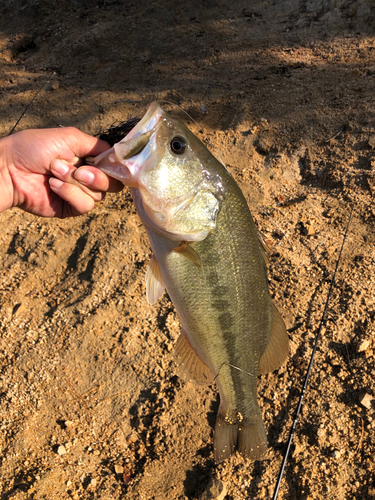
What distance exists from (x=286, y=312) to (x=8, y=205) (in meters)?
2.56

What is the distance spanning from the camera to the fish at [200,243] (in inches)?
78.0

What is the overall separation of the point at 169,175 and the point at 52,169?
2.94 ft

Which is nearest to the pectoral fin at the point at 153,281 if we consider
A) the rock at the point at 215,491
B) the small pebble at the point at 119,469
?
the rock at the point at 215,491

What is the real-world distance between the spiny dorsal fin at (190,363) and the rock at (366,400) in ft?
4.57

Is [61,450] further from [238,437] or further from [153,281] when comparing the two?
[153,281]

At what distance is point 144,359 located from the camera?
344 cm

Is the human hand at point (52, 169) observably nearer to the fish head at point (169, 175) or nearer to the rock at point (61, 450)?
the fish head at point (169, 175)

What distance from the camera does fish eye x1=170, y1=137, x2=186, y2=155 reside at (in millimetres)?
2002

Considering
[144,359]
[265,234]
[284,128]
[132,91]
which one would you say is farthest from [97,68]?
[144,359]

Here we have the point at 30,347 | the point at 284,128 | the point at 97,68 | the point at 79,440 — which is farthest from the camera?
the point at 97,68

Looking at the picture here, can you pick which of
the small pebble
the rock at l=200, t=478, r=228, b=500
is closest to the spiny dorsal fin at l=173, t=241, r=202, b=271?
the rock at l=200, t=478, r=228, b=500

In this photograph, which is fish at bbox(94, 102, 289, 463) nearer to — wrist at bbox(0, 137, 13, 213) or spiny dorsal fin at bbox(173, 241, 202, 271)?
spiny dorsal fin at bbox(173, 241, 202, 271)

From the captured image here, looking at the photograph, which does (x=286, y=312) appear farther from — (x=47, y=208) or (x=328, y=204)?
(x=47, y=208)

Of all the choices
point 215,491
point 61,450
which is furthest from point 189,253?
point 61,450
